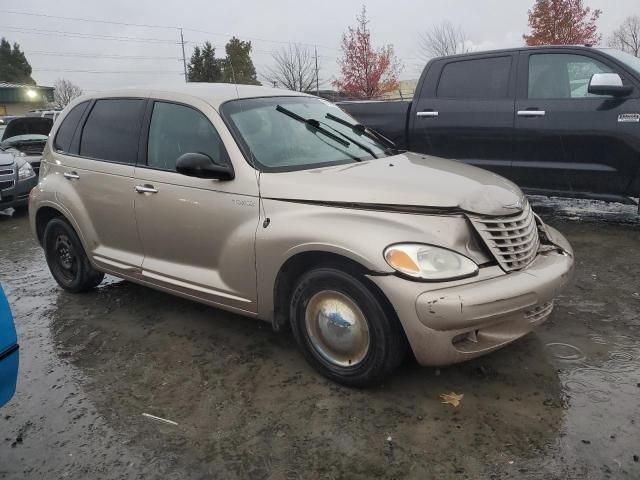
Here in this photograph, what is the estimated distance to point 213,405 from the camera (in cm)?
304

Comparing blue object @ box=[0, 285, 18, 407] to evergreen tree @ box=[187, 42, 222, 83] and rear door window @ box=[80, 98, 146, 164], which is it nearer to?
rear door window @ box=[80, 98, 146, 164]

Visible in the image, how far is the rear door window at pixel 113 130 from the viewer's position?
4125mm

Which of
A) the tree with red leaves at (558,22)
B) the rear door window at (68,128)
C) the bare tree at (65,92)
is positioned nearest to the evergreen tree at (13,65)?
the bare tree at (65,92)

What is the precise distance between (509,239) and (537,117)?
3.32m

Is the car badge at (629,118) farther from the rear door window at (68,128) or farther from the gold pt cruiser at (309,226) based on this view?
the rear door window at (68,128)

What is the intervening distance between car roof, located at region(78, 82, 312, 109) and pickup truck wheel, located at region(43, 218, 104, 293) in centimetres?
127

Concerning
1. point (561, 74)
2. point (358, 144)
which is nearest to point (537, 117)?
point (561, 74)

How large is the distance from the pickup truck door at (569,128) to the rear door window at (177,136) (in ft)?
12.1

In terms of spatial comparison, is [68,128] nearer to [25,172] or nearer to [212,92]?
[212,92]

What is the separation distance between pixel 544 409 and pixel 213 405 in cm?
175

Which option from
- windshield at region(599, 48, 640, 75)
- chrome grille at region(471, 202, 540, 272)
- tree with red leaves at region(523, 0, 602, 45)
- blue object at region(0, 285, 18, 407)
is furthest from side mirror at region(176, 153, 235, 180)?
tree with red leaves at region(523, 0, 602, 45)

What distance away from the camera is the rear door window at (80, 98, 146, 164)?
4.12 m

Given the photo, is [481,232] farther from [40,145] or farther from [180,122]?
[40,145]

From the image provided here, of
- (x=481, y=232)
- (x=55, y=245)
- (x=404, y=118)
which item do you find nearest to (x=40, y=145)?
(x=55, y=245)
